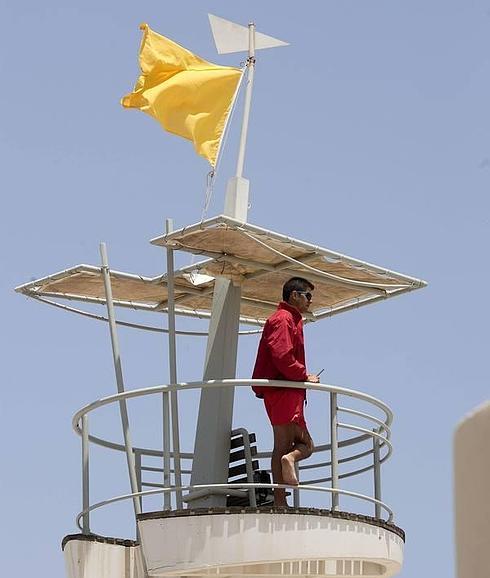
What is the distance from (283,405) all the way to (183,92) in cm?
417

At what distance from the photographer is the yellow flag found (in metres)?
18.1

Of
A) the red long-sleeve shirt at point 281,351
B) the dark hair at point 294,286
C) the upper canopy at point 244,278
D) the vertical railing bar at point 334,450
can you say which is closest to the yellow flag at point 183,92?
the upper canopy at point 244,278

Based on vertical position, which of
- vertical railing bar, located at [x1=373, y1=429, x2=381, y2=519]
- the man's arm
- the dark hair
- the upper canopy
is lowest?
vertical railing bar, located at [x1=373, y1=429, x2=381, y2=519]

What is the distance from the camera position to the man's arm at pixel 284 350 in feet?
52.6

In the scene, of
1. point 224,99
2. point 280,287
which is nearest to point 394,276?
point 280,287

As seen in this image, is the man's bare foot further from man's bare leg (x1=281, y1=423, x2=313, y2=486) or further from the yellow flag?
the yellow flag

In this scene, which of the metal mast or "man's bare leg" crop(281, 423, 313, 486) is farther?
the metal mast

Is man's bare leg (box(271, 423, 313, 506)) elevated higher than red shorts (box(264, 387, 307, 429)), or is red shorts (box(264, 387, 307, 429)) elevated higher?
red shorts (box(264, 387, 307, 429))

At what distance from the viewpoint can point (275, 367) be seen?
16.3 metres

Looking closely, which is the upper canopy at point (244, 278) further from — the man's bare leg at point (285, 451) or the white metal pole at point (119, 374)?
the man's bare leg at point (285, 451)

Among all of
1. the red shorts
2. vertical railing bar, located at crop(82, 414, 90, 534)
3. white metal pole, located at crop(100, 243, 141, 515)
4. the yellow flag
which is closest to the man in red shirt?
the red shorts

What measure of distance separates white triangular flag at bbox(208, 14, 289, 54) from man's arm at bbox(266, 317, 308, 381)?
4065mm

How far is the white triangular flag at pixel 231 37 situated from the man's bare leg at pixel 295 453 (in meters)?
5.04

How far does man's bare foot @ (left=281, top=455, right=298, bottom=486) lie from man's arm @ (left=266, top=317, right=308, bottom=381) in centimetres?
85
